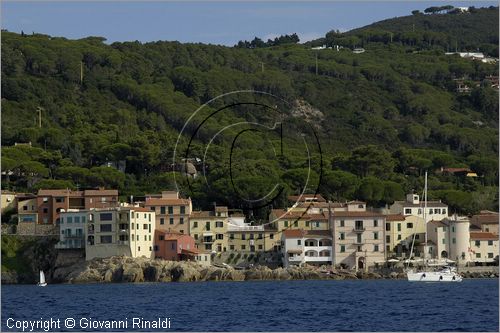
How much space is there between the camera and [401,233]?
7550 centimetres

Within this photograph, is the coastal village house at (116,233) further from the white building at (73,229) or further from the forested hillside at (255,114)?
the forested hillside at (255,114)

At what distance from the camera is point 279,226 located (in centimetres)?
7488

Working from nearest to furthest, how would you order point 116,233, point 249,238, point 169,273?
point 169,273
point 116,233
point 249,238

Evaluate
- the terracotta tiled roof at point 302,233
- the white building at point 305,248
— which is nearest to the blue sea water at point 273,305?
the white building at point 305,248

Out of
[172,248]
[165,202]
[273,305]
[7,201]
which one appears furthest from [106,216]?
[273,305]

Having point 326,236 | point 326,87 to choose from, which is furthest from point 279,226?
point 326,87

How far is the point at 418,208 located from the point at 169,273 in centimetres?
1671

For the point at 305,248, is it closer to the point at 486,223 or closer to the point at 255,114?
the point at 486,223

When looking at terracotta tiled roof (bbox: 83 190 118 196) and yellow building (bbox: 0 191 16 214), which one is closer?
terracotta tiled roof (bbox: 83 190 118 196)

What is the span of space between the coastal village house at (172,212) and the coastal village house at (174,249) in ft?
5.61

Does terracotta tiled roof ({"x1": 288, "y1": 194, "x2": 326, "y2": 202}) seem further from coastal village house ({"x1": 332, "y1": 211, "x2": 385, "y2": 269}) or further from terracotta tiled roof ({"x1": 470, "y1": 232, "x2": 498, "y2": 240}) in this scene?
terracotta tiled roof ({"x1": 470, "y1": 232, "x2": 498, "y2": 240})

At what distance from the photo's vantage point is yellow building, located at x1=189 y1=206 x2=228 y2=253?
7400cm

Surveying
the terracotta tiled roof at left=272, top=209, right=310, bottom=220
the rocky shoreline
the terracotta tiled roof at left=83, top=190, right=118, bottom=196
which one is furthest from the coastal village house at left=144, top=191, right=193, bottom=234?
the rocky shoreline

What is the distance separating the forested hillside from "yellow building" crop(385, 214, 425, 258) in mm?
6523
